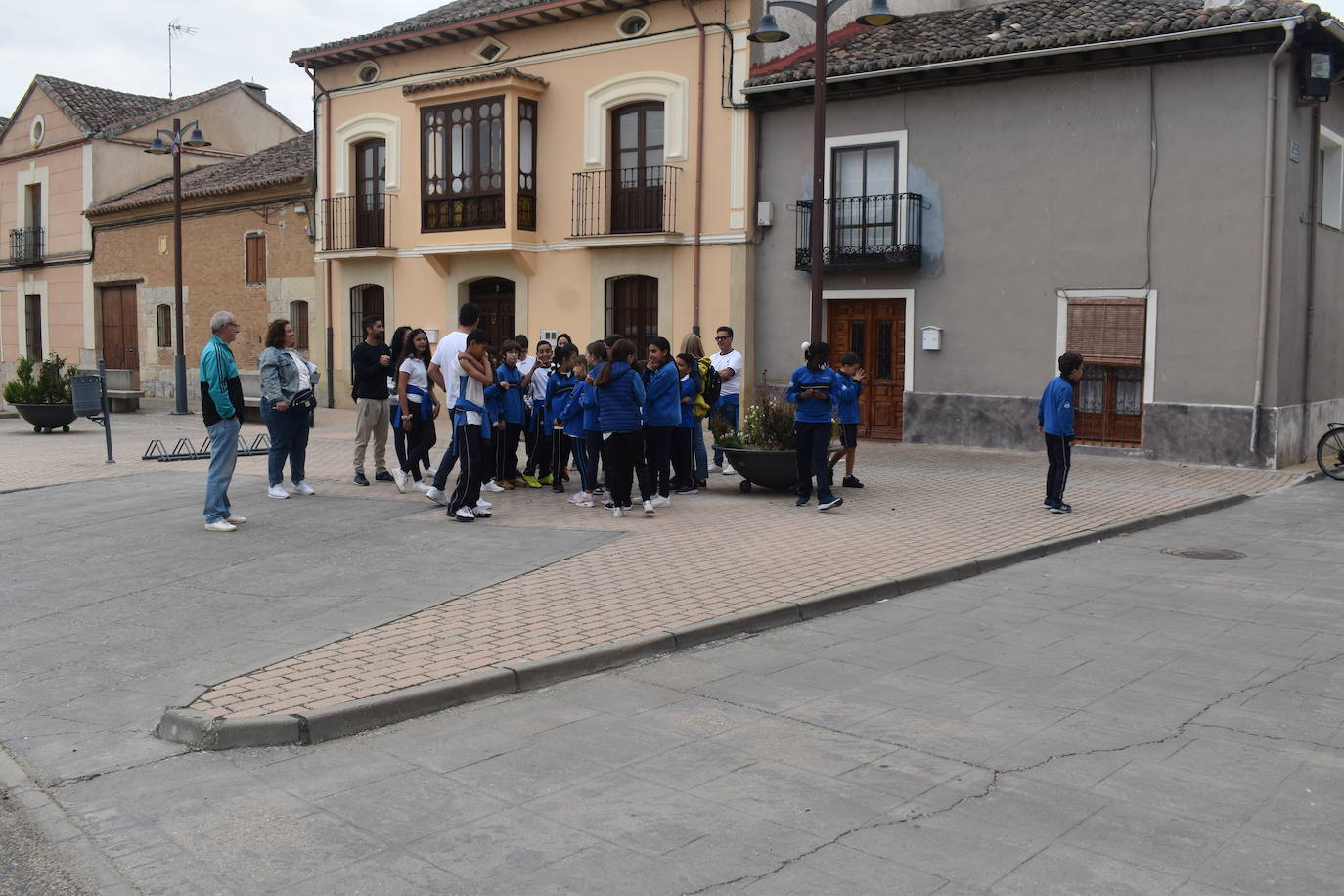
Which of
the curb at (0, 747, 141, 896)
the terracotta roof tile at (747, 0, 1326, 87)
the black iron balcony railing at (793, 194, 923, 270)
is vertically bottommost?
the curb at (0, 747, 141, 896)

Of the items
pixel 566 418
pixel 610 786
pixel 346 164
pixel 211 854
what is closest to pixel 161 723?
pixel 211 854

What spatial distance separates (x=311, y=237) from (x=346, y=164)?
2.09m

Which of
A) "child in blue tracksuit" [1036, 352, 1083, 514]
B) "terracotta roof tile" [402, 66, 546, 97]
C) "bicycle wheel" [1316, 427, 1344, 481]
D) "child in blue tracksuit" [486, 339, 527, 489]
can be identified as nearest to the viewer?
"child in blue tracksuit" [1036, 352, 1083, 514]

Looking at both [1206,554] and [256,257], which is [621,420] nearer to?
[1206,554]

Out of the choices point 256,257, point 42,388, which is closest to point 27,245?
point 256,257

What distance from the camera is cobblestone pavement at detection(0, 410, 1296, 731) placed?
6.03m

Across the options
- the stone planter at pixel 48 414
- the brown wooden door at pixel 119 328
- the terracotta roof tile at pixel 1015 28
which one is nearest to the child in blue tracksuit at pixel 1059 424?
the terracotta roof tile at pixel 1015 28

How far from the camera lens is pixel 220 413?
973cm

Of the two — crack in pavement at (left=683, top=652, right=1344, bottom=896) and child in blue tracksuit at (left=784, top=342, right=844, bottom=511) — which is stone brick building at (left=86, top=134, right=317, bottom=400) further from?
crack in pavement at (left=683, top=652, right=1344, bottom=896)

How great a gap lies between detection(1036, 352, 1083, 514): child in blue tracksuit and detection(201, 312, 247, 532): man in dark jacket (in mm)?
7264

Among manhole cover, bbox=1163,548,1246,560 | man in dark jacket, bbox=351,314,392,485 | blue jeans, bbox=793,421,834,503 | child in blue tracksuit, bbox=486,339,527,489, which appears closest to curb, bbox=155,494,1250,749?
manhole cover, bbox=1163,548,1246,560

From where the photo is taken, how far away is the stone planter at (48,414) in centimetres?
1983

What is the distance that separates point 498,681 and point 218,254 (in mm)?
25600

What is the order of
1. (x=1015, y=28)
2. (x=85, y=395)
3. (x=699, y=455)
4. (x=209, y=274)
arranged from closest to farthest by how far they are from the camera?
(x=699, y=455), (x=1015, y=28), (x=85, y=395), (x=209, y=274)
